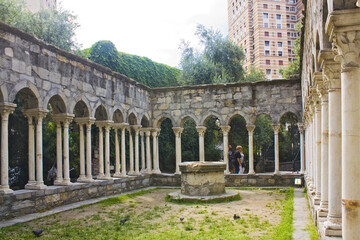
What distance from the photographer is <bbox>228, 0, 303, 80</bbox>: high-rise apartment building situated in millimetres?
55688

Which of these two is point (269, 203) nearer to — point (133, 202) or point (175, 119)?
point (133, 202)

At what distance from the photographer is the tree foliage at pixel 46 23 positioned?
1721cm

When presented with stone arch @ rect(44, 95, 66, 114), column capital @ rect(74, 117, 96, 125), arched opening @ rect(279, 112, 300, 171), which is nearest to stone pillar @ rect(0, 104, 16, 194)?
stone arch @ rect(44, 95, 66, 114)

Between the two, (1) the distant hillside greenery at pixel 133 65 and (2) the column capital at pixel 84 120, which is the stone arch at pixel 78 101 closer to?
(2) the column capital at pixel 84 120

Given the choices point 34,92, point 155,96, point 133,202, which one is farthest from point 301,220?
point 155,96

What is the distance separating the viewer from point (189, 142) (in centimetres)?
2152

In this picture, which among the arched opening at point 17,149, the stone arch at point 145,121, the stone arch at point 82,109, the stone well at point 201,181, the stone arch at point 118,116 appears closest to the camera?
the stone well at point 201,181

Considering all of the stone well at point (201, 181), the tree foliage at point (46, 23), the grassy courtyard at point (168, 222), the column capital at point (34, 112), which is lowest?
the grassy courtyard at point (168, 222)

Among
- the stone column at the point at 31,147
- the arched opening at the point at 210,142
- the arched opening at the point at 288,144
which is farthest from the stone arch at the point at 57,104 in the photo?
the arched opening at the point at 288,144

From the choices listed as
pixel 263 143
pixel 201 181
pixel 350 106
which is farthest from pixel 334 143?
pixel 263 143

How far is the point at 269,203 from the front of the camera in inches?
402

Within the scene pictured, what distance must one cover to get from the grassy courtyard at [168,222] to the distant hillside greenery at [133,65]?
11.2m

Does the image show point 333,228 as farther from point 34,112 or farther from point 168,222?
point 34,112

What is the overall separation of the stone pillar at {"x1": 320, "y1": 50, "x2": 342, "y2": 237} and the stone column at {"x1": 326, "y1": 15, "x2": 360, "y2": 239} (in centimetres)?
95
